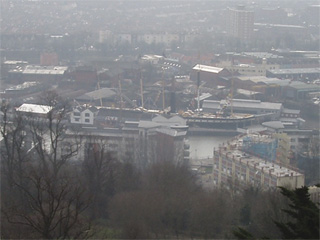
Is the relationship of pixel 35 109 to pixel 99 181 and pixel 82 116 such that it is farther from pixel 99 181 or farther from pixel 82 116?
pixel 99 181

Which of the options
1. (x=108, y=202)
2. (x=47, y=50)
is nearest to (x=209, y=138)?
(x=108, y=202)

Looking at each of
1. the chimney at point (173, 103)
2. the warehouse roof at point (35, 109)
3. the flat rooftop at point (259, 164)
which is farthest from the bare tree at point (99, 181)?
the chimney at point (173, 103)

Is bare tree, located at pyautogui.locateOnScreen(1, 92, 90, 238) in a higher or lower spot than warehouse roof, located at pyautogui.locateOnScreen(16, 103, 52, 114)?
higher

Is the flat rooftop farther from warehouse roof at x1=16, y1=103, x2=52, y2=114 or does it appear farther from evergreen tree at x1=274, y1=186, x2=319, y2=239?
evergreen tree at x1=274, y1=186, x2=319, y2=239

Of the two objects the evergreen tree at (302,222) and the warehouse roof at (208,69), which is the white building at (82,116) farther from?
the evergreen tree at (302,222)

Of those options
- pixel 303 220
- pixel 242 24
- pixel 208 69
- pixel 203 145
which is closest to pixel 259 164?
pixel 203 145

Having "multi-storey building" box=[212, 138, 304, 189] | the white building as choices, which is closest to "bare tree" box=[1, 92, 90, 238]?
"multi-storey building" box=[212, 138, 304, 189]
